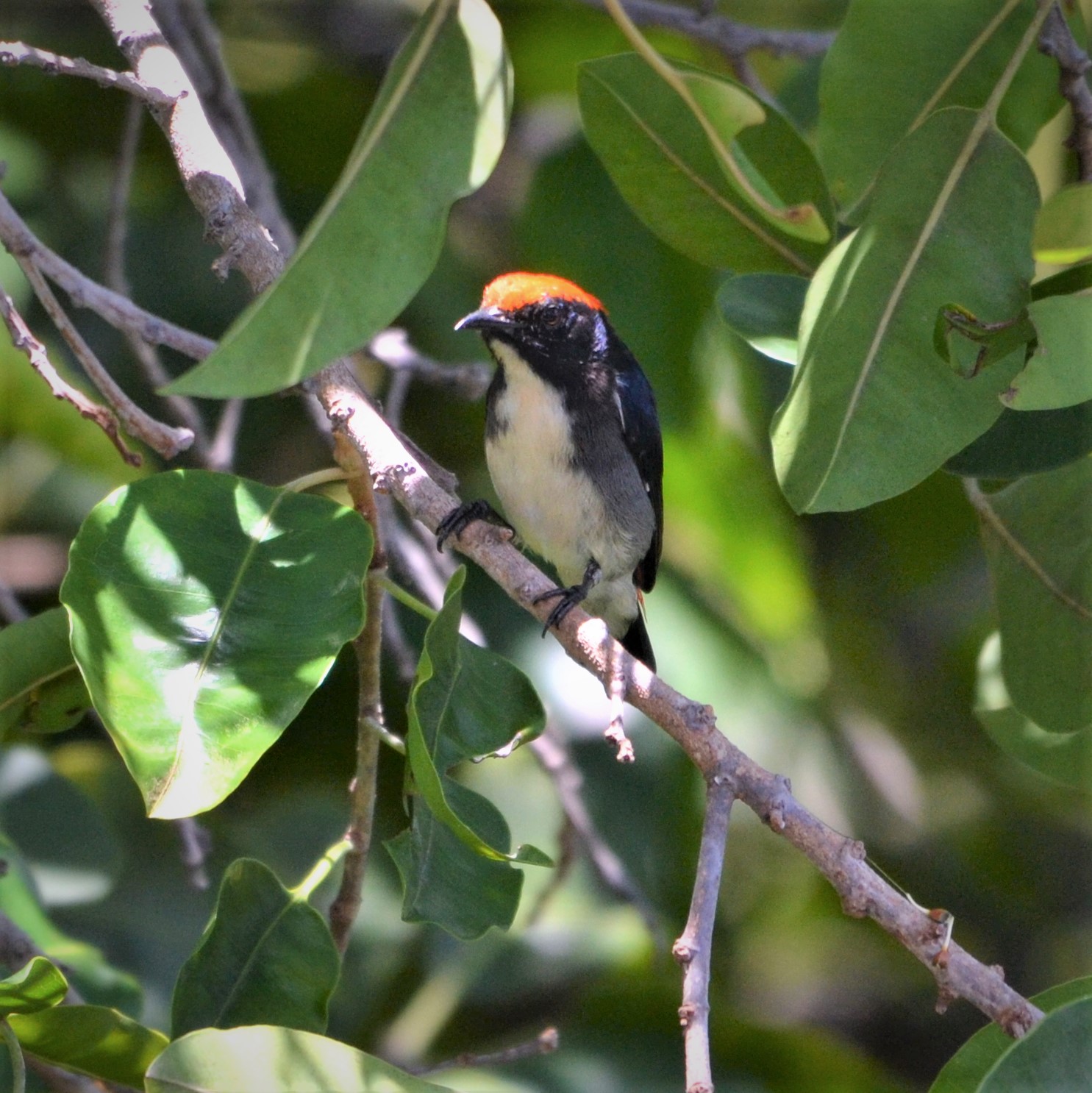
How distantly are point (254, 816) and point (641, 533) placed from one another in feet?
4.33

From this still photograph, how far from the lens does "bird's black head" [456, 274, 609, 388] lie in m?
3.46

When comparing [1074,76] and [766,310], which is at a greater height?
[1074,76]

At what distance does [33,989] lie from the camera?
1.78 meters

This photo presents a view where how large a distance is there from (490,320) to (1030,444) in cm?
161

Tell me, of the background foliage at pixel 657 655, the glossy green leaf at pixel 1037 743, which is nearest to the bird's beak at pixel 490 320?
the background foliage at pixel 657 655

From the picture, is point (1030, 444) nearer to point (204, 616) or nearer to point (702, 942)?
point (702, 942)

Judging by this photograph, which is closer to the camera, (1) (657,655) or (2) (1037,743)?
(2) (1037,743)

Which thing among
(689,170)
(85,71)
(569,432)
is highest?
(85,71)

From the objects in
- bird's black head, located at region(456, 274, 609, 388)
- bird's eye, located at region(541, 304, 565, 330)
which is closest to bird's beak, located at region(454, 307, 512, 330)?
bird's black head, located at region(456, 274, 609, 388)

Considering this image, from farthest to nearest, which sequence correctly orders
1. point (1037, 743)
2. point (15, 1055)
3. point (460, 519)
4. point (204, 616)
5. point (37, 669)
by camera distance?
point (1037, 743)
point (460, 519)
point (37, 669)
point (204, 616)
point (15, 1055)

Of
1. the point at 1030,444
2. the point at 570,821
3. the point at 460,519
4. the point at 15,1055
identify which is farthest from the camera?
the point at 570,821

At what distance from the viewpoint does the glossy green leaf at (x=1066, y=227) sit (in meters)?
2.26

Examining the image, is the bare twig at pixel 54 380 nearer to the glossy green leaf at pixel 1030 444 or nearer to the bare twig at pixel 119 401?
the bare twig at pixel 119 401

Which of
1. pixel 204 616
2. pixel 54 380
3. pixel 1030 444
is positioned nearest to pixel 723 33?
pixel 1030 444
